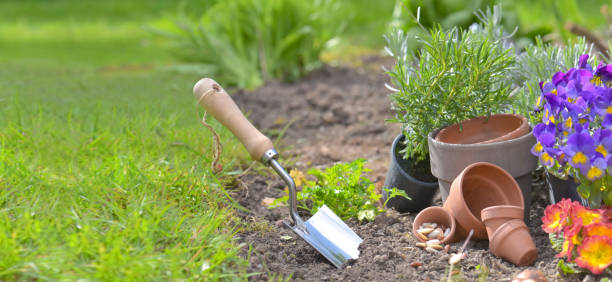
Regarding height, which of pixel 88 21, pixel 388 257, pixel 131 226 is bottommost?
pixel 88 21

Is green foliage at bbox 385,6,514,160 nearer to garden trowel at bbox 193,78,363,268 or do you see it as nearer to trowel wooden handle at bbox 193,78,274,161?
garden trowel at bbox 193,78,363,268

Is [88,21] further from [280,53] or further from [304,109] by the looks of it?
[304,109]

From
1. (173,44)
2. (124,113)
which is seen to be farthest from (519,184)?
(173,44)

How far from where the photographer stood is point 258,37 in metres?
4.71

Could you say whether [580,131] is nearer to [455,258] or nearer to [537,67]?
[455,258]

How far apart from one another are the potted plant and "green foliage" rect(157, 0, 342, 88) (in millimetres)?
2491

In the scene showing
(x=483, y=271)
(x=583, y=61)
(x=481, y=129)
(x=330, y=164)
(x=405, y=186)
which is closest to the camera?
(x=483, y=271)

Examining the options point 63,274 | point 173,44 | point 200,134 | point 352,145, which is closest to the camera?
point 63,274

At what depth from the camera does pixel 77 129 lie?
9.47 feet

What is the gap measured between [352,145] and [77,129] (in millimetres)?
1333

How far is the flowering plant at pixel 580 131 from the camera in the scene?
175 centimetres

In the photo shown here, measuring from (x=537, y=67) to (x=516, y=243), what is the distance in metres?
0.77

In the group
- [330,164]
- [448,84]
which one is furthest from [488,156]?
[330,164]

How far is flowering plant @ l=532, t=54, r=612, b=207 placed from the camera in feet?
5.75
